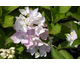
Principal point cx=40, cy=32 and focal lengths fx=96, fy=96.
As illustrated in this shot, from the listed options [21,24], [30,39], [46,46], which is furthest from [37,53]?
[21,24]

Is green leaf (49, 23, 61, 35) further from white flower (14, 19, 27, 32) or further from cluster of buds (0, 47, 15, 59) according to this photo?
cluster of buds (0, 47, 15, 59)

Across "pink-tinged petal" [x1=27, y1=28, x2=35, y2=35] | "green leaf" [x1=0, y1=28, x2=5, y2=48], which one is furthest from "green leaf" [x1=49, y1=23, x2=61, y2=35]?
"green leaf" [x1=0, y1=28, x2=5, y2=48]

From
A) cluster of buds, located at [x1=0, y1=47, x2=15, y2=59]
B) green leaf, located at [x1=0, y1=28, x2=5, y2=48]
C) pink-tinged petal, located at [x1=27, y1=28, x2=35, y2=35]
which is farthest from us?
green leaf, located at [x1=0, y1=28, x2=5, y2=48]

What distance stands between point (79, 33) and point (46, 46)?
0.33 metres

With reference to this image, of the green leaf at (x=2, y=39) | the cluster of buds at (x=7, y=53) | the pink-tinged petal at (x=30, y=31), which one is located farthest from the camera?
the green leaf at (x=2, y=39)

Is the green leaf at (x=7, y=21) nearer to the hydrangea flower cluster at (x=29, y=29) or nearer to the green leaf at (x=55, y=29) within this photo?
the hydrangea flower cluster at (x=29, y=29)

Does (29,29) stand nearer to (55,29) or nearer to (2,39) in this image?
(55,29)

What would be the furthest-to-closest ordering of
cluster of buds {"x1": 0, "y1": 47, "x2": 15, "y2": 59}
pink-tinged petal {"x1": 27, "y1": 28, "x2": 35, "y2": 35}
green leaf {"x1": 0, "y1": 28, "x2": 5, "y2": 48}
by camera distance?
green leaf {"x1": 0, "y1": 28, "x2": 5, "y2": 48}, cluster of buds {"x1": 0, "y1": 47, "x2": 15, "y2": 59}, pink-tinged petal {"x1": 27, "y1": 28, "x2": 35, "y2": 35}

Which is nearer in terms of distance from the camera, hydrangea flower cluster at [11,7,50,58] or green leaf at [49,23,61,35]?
hydrangea flower cluster at [11,7,50,58]

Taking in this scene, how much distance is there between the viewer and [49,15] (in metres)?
1.11

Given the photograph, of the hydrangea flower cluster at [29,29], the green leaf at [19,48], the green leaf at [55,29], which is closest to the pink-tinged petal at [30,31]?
the hydrangea flower cluster at [29,29]

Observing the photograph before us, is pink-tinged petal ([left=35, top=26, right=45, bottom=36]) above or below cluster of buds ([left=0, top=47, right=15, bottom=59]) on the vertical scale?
above

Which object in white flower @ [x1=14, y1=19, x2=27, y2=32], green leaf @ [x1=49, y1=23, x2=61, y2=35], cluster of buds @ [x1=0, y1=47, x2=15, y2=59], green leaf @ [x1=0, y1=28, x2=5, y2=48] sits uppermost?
white flower @ [x1=14, y1=19, x2=27, y2=32]

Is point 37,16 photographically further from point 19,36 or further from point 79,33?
point 79,33
